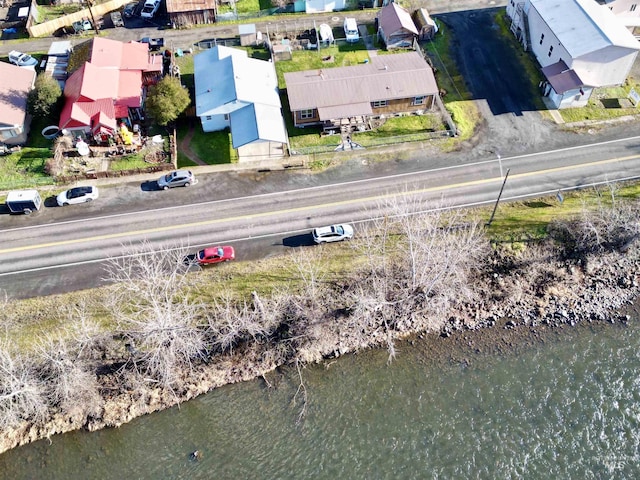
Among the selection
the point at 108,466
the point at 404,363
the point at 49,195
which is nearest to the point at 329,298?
the point at 404,363

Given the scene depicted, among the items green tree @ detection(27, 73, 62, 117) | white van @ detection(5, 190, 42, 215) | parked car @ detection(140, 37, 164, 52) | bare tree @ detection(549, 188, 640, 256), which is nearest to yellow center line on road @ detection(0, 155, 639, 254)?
white van @ detection(5, 190, 42, 215)

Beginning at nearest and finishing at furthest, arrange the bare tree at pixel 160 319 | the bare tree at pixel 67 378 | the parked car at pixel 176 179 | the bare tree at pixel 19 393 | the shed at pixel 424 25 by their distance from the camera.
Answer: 1. the bare tree at pixel 19 393
2. the bare tree at pixel 67 378
3. the bare tree at pixel 160 319
4. the parked car at pixel 176 179
5. the shed at pixel 424 25

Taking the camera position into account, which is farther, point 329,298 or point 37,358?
point 329,298

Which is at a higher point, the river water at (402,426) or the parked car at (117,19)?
the parked car at (117,19)

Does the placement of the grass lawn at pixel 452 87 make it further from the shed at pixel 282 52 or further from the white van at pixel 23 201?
the white van at pixel 23 201

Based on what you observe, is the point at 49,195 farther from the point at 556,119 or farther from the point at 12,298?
the point at 556,119

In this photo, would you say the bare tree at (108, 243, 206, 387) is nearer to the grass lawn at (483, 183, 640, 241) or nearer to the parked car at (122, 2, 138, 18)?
the grass lawn at (483, 183, 640, 241)

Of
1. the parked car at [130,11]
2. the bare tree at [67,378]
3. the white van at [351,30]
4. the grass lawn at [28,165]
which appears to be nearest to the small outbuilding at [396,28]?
the white van at [351,30]
